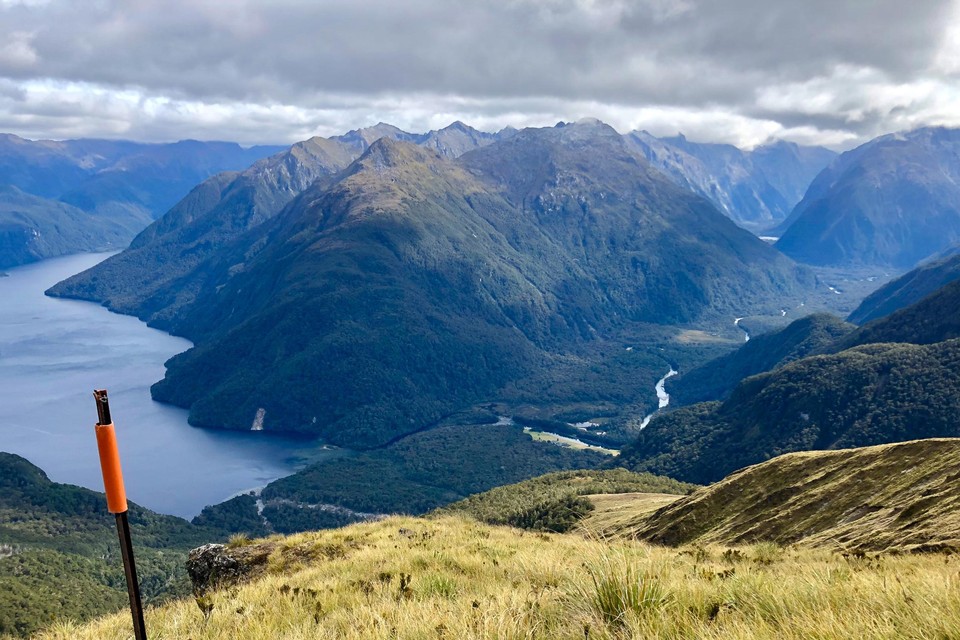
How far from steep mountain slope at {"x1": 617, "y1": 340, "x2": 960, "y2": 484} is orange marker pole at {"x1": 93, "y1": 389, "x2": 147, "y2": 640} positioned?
119167 millimetres

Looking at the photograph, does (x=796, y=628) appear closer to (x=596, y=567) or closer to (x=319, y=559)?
(x=596, y=567)

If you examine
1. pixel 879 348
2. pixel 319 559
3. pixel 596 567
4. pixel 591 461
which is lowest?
pixel 591 461

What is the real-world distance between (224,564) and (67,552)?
99.8 meters

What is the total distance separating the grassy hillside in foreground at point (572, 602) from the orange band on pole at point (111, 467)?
9.82ft

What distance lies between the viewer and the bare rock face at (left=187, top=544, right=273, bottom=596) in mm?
17016

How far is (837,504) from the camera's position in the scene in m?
25.5

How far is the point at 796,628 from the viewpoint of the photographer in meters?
6.29

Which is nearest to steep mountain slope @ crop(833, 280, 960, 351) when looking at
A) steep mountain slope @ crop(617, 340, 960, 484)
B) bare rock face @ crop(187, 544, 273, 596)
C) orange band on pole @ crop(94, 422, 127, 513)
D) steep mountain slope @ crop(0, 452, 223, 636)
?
steep mountain slope @ crop(617, 340, 960, 484)

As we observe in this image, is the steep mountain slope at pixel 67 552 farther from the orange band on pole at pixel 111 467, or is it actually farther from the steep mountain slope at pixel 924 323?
the steep mountain slope at pixel 924 323

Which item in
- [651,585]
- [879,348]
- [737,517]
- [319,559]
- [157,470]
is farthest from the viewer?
[157,470]

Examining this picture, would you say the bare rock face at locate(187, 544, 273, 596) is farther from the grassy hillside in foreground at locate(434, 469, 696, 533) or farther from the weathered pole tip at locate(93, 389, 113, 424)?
the grassy hillside in foreground at locate(434, 469, 696, 533)

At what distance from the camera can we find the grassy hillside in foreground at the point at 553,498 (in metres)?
46.8

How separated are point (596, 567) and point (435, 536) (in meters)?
11.6

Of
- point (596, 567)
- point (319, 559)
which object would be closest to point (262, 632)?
point (596, 567)
